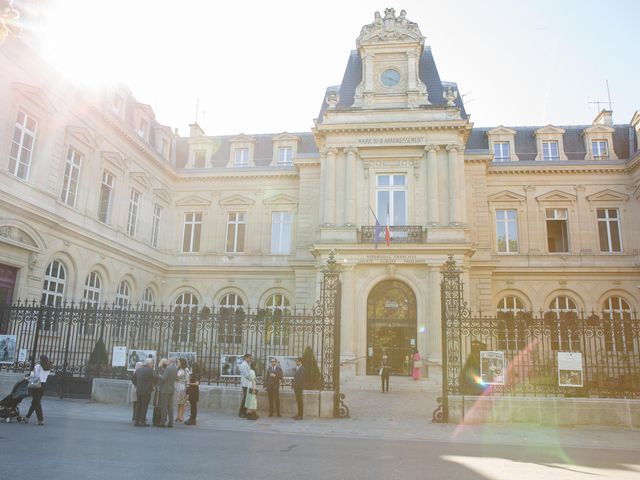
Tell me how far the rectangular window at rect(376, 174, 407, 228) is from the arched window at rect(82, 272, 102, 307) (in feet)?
45.6

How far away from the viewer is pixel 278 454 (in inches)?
333

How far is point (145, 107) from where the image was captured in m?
28.1

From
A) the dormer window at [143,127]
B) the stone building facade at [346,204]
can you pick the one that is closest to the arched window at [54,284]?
the stone building facade at [346,204]

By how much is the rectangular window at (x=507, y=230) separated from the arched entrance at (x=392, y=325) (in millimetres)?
8103

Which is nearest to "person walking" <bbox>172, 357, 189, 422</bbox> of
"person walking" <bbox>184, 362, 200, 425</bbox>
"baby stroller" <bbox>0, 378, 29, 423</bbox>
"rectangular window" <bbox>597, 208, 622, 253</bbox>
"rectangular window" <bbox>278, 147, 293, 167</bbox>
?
"person walking" <bbox>184, 362, 200, 425</bbox>

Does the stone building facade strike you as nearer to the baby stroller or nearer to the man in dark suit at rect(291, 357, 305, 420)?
the baby stroller

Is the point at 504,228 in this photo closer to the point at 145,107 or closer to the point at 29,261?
the point at 145,107

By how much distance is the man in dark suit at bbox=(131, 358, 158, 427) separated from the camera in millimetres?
11195

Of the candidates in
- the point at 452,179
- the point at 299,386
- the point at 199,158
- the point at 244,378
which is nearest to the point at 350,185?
the point at 452,179

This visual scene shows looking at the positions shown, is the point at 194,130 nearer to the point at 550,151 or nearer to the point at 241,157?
the point at 241,157

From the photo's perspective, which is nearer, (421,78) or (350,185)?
(350,185)

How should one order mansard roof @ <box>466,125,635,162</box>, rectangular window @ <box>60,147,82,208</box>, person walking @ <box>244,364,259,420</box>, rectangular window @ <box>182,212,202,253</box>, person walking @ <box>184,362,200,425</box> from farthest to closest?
rectangular window @ <box>182,212,202,253</box> → mansard roof @ <box>466,125,635,162</box> → rectangular window @ <box>60,147,82,208</box> → person walking @ <box>244,364,259,420</box> → person walking @ <box>184,362,200,425</box>

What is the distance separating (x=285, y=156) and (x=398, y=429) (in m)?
22.5

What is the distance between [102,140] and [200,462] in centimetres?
2018
